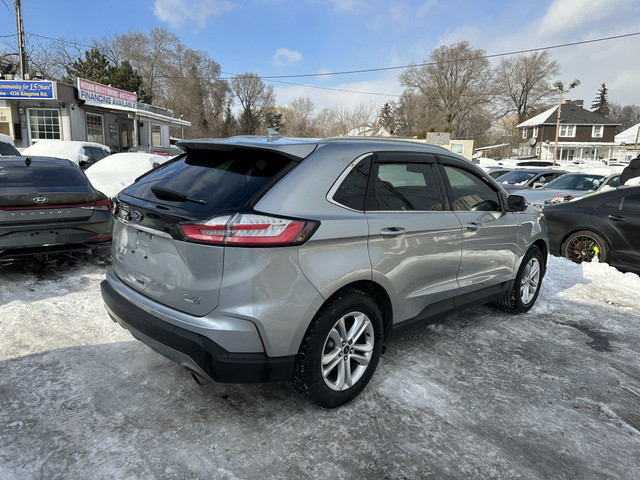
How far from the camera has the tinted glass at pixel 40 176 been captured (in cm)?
517

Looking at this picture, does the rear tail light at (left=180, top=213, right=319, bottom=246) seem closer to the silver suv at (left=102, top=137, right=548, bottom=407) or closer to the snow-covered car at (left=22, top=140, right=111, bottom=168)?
the silver suv at (left=102, top=137, right=548, bottom=407)

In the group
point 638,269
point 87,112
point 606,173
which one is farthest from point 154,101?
point 638,269

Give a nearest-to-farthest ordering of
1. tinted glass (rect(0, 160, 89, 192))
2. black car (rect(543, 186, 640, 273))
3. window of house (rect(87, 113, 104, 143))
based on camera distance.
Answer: tinted glass (rect(0, 160, 89, 192)) → black car (rect(543, 186, 640, 273)) → window of house (rect(87, 113, 104, 143))

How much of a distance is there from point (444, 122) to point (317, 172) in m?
58.6

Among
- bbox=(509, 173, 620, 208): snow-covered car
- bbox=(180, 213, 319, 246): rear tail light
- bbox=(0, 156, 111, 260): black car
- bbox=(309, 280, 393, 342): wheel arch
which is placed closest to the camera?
bbox=(180, 213, 319, 246): rear tail light

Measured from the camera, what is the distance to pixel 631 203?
21.0 feet

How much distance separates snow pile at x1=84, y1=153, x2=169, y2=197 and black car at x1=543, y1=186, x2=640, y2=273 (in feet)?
26.7

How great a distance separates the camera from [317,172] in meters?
2.67

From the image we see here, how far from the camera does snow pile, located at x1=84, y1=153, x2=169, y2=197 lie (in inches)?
361

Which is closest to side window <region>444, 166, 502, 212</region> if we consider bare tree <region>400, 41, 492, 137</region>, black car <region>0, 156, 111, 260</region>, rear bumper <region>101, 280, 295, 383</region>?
rear bumper <region>101, 280, 295, 383</region>

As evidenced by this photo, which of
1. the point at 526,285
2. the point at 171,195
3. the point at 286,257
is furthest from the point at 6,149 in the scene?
the point at 526,285

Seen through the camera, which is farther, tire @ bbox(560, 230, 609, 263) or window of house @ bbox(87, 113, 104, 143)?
window of house @ bbox(87, 113, 104, 143)

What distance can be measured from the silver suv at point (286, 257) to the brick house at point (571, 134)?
57848 mm

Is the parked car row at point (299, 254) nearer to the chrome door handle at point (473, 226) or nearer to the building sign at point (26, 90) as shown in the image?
the chrome door handle at point (473, 226)
